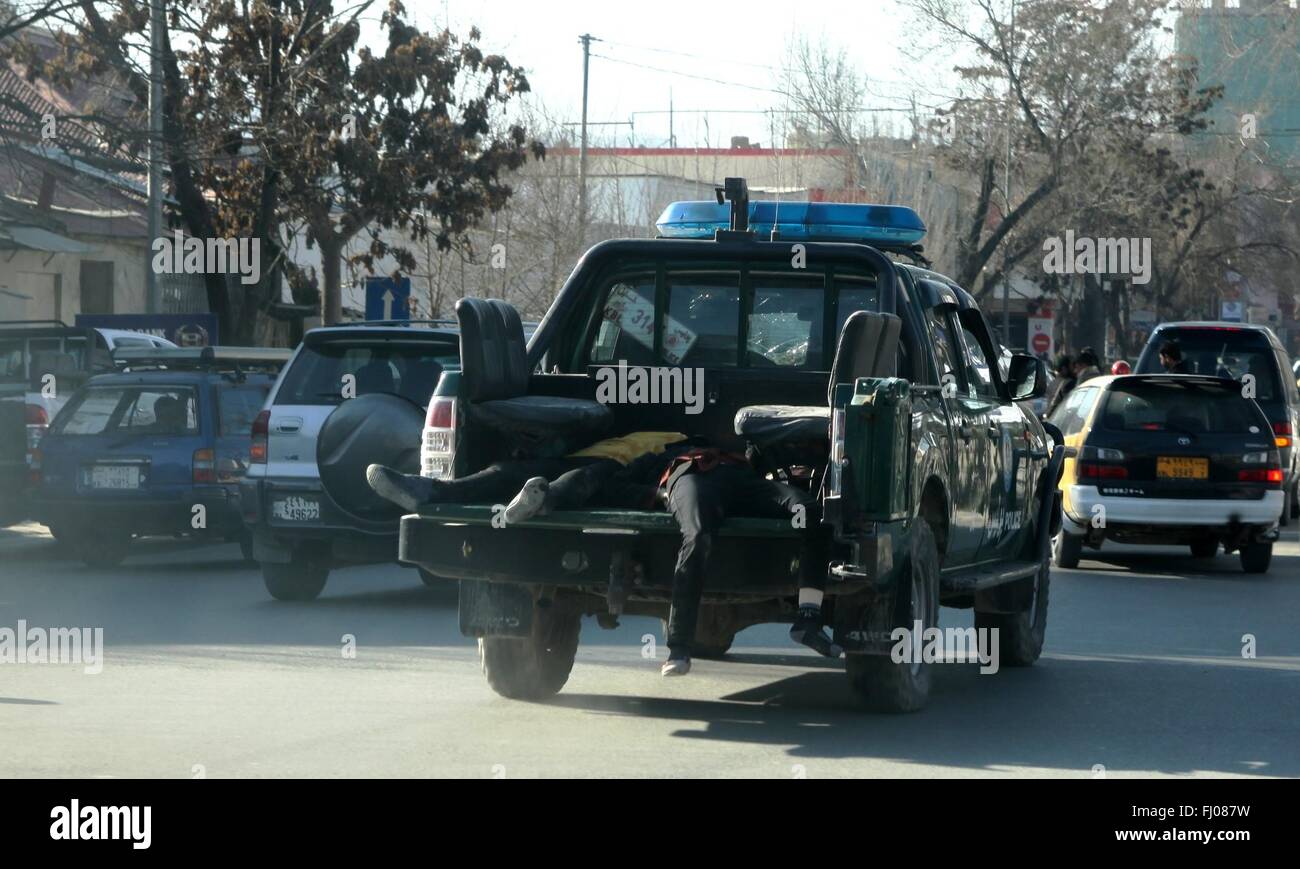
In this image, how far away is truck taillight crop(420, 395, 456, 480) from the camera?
352 inches

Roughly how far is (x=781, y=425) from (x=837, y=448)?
0.50 m

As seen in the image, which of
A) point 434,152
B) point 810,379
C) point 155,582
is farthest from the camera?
point 434,152

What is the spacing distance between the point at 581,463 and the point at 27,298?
2826 cm

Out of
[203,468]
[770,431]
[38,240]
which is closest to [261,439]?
[203,468]

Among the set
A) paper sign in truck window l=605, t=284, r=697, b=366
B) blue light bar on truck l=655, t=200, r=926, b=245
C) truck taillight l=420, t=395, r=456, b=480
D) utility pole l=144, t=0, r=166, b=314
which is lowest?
truck taillight l=420, t=395, r=456, b=480

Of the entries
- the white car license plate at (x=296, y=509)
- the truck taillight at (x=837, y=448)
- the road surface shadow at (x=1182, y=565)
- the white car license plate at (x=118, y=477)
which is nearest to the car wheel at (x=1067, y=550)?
the road surface shadow at (x=1182, y=565)

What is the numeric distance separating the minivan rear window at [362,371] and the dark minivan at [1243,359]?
10307mm

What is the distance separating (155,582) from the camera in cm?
1524

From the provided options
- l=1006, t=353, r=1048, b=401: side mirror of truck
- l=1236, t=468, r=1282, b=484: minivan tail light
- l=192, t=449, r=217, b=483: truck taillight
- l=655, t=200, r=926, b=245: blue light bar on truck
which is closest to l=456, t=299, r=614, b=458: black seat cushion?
l=655, t=200, r=926, b=245: blue light bar on truck

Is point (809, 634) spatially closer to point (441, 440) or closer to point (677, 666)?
point (677, 666)

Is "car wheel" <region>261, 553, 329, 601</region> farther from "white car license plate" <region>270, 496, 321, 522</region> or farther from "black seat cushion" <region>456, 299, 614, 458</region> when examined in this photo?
"black seat cushion" <region>456, 299, 614, 458</region>
